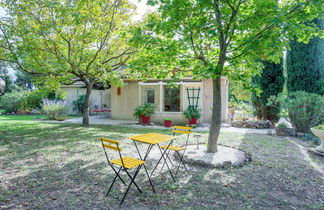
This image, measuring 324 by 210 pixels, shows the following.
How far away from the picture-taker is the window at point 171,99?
47.7ft

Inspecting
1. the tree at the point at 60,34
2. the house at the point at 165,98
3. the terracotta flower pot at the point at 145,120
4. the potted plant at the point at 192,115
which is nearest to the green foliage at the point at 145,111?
the terracotta flower pot at the point at 145,120

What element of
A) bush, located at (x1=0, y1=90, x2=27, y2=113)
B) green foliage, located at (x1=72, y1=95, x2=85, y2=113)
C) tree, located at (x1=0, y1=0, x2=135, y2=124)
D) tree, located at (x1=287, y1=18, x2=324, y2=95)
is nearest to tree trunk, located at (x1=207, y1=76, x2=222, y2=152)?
tree, located at (x1=0, y1=0, x2=135, y2=124)

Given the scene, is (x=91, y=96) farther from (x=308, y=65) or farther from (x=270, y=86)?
(x=308, y=65)

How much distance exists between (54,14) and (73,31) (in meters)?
0.93

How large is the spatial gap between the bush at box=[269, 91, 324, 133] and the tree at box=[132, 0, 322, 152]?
200 inches

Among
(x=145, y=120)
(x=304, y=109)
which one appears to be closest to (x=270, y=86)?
(x=304, y=109)

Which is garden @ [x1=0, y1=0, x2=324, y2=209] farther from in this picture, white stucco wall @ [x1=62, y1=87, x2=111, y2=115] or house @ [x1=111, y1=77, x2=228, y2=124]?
white stucco wall @ [x1=62, y1=87, x2=111, y2=115]

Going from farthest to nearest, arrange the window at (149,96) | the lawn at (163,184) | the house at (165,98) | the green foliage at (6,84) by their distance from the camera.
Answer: the green foliage at (6,84)
the window at (149,96)
the house at (165,98)
the lawn at (163,184)

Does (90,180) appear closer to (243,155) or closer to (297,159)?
(243,155)

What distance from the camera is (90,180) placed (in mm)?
3977

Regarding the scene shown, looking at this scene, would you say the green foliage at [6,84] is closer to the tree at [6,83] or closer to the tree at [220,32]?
the tree at [6,83]

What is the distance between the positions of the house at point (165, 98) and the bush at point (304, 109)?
4.08m

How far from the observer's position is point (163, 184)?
12.5 feet

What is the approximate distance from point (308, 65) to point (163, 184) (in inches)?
417
